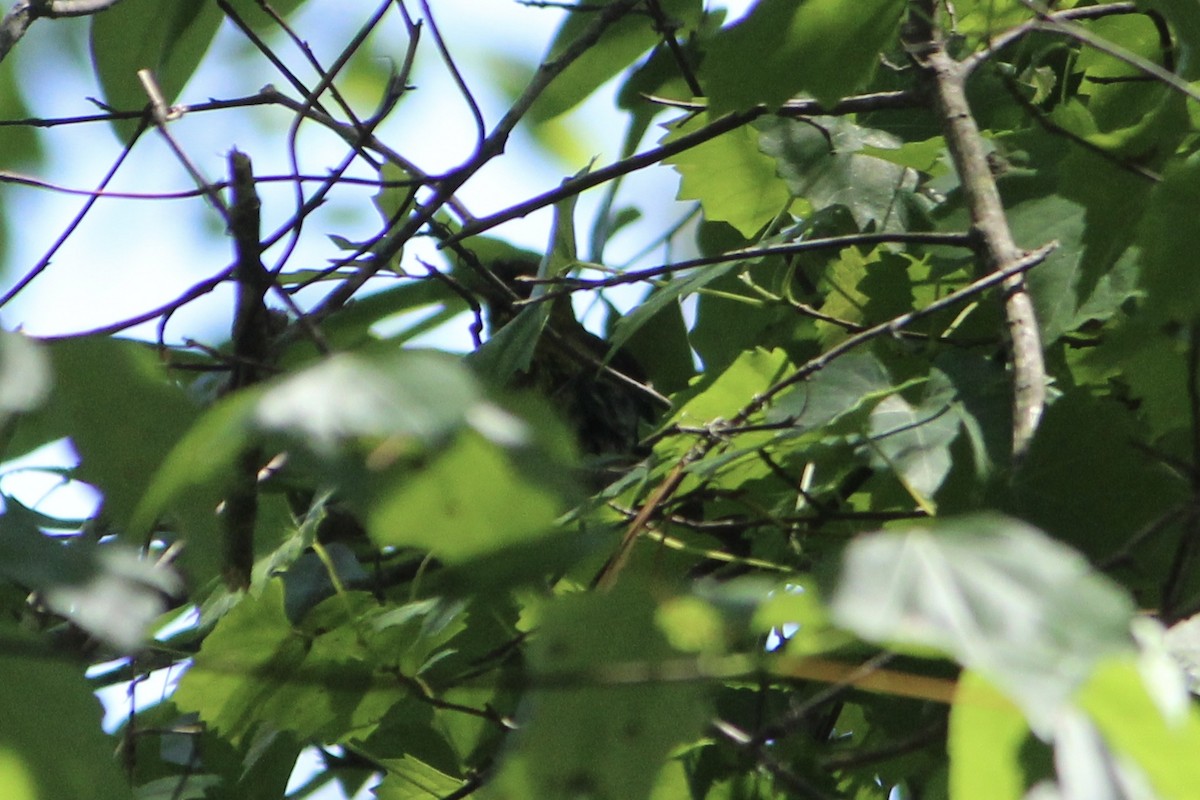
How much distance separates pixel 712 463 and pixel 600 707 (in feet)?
0.97

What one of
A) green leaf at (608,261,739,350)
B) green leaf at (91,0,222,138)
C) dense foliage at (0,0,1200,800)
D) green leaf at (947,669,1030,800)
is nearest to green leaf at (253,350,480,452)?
dense foliage at (0,0,1200,800)

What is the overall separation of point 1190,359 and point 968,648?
35 centimetres

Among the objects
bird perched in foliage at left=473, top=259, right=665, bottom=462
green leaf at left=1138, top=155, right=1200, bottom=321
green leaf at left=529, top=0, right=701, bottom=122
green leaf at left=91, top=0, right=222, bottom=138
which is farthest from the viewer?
bird perched in foliage at left=473, top=259, right=665, bottom=462

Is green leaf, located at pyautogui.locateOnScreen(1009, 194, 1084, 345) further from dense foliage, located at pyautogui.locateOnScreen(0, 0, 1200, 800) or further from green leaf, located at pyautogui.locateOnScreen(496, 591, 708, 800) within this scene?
green leaf, located at pyautogui.locateOnScreen(496, 591, 708, 800)

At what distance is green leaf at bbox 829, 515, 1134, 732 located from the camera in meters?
0.27

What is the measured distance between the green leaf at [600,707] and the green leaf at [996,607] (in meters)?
0.08

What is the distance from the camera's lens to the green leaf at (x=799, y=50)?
2.12ft

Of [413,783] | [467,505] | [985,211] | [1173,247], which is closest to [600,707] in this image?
[467,505]

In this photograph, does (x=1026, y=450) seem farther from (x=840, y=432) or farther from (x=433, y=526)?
(x=433, y=526)

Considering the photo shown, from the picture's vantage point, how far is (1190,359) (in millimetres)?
568

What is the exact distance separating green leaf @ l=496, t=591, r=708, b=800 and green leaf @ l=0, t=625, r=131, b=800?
14cm

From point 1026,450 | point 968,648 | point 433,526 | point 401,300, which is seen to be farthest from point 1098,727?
point 401,300

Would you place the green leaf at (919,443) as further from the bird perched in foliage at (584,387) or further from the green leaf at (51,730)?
the bird perched in foliage at (584,387)

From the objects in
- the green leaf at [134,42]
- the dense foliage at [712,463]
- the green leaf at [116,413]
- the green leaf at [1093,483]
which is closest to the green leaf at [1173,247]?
the dense foliage at [712,463]
